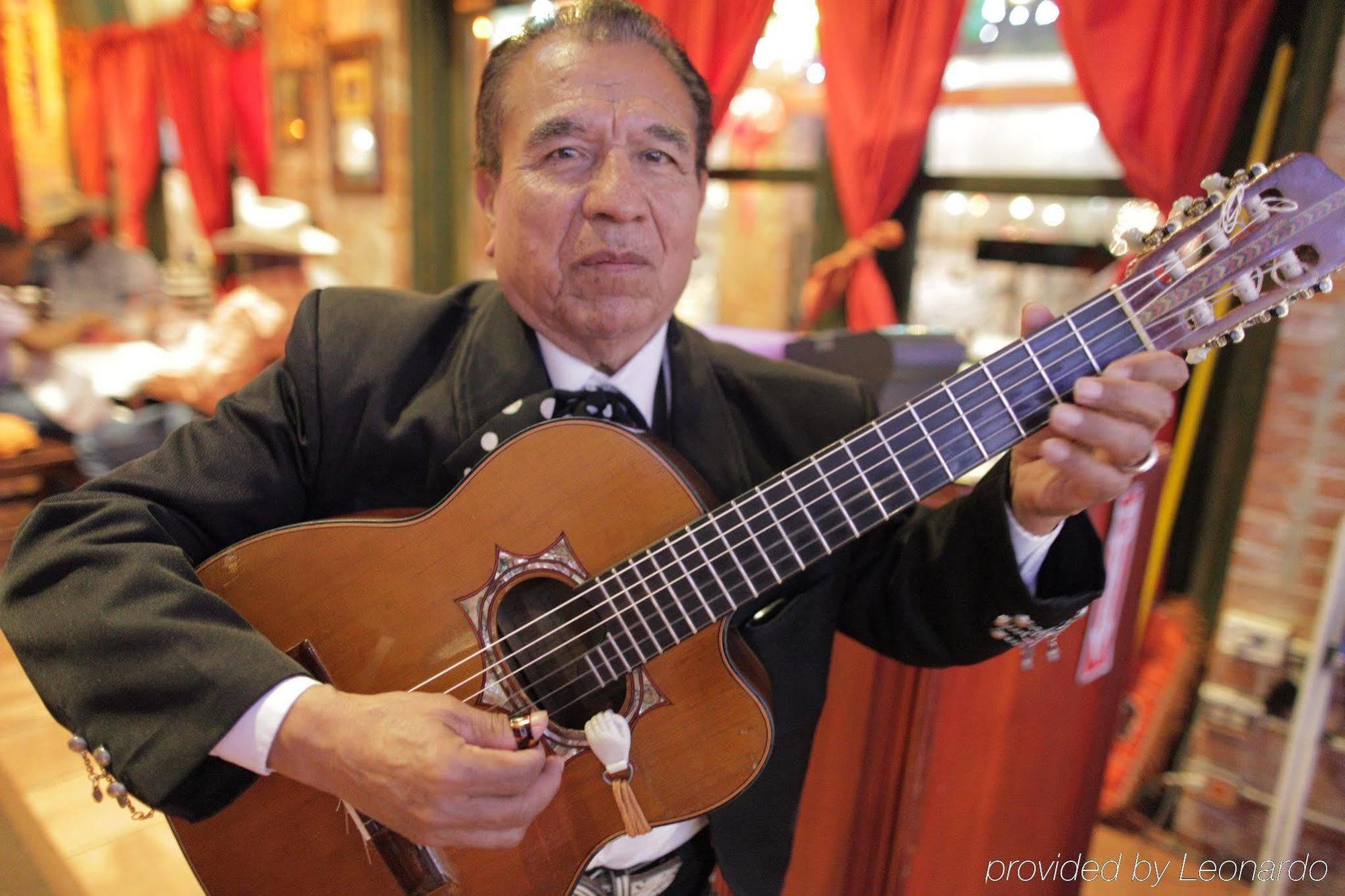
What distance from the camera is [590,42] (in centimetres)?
109

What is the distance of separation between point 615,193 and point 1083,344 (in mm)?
594

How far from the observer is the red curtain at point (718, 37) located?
2914 mm

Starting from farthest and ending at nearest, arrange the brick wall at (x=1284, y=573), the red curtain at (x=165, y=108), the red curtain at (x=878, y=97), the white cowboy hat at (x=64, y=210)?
the red curtain at (x=165, y=108) < the white cowboy hat at (x=64, y=210) < the red curtain at (x=878, y=97) < the brick wall at (x=1284, y=573)

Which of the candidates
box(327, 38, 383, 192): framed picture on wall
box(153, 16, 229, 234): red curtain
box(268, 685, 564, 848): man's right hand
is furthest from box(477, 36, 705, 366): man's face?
box(153, 16, 229, 234): red curtain

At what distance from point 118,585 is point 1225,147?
2.68m

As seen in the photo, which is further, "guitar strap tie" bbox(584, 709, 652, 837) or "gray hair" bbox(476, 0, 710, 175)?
"gray hair" bbox(476, 0, 710, 175)

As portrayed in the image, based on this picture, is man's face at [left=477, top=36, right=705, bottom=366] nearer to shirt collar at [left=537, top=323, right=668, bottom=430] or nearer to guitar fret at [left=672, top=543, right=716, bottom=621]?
shirt collar at [left=537, top=323, right=668, bottom=430]

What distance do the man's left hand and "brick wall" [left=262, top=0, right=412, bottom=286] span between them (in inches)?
166

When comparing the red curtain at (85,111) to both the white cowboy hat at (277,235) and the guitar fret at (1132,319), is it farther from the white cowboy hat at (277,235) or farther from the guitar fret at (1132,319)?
the guitar fret at (1132,319)

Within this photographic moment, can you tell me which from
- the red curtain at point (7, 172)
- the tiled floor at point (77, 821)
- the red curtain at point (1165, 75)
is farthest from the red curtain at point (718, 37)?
the red curtain at point (7, 172)

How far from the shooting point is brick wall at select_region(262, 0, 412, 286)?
4395mm

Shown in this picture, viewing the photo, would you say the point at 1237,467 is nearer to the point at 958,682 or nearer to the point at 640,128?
the point at 958,682

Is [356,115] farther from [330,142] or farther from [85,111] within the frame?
[85,111]

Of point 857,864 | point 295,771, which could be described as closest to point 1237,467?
point 857,864
